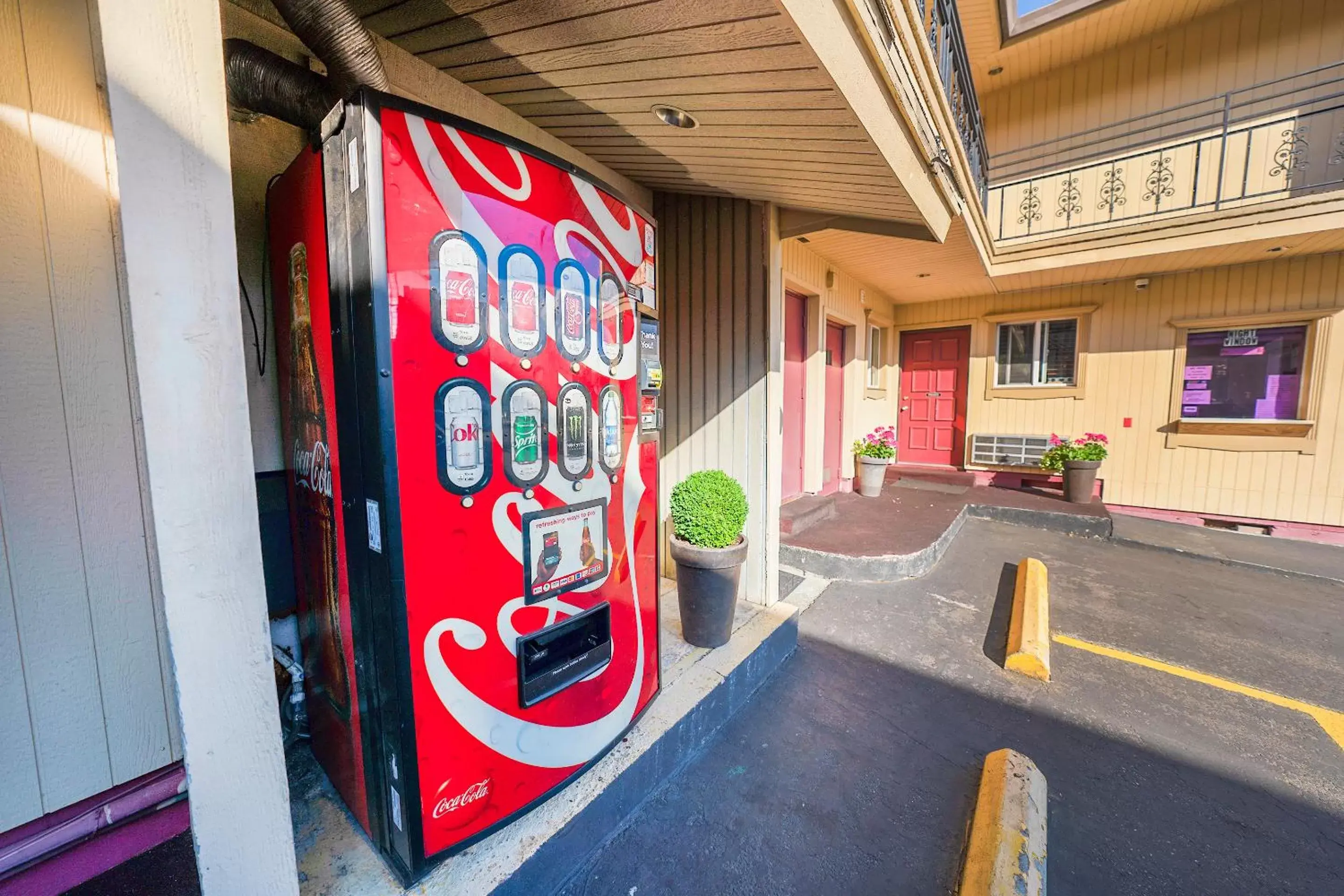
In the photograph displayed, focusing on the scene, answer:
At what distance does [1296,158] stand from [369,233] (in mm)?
8983

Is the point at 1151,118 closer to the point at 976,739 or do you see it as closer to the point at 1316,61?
the point at 1316,61

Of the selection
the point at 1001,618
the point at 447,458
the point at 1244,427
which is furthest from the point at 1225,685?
the point at 1244,427

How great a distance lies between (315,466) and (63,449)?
1.95ft

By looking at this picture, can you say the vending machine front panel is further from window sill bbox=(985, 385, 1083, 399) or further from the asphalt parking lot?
window sill bbox=(985, 385, 1083, 399)

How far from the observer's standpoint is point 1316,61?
511 cm

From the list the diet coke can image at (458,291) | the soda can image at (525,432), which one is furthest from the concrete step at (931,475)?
the diet coke can image at (458,291)

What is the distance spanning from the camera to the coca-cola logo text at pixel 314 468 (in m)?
1.30

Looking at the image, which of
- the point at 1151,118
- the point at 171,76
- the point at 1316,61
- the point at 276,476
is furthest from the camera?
the point at 1151,118

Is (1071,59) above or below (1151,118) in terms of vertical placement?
above

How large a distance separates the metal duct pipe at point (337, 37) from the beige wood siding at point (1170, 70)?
809 centimetres

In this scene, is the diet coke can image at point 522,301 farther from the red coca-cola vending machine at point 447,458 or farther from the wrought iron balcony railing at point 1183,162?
the wrought iron balcony railing at point 1183,162

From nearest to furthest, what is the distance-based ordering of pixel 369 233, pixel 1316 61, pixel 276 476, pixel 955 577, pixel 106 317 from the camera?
pixel 369 233, pixel 106 317, pixel 276 476, pixel 955 577, pixel 1316 61

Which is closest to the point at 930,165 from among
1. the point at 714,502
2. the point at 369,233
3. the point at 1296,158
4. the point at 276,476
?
the point at 714,502

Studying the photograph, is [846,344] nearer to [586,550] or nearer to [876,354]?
[876,354]
